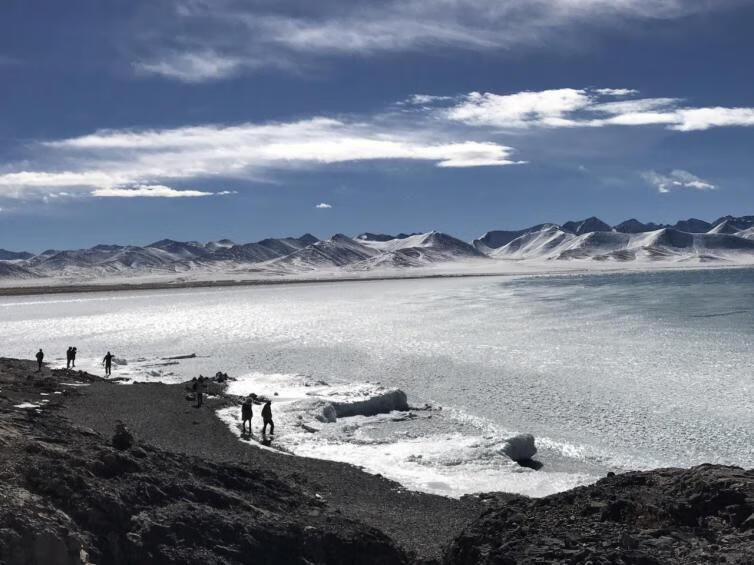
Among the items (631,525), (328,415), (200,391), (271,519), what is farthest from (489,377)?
(631,525)

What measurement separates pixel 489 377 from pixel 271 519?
88.5 ft

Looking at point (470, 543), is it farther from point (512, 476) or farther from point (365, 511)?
point (512, 476)

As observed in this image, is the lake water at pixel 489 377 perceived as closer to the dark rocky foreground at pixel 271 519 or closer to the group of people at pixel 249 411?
the group of people at pixel 249 411

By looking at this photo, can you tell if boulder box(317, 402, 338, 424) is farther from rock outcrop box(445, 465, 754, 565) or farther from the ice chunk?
rock outcrop box(445, 465, 754, 565)

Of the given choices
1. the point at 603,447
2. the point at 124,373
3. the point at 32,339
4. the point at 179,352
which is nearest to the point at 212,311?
the point at 32,339

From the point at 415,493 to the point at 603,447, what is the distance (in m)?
9.16

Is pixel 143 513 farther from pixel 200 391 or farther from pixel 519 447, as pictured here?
pixel 200 391

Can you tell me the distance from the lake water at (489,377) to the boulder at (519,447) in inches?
16.0

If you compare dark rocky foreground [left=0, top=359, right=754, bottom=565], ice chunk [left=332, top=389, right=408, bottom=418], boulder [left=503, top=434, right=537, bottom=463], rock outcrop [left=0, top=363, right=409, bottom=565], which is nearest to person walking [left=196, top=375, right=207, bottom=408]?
ice chunk [left=332, top=389, right=408, bottom=418]

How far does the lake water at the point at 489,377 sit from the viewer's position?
906 inches

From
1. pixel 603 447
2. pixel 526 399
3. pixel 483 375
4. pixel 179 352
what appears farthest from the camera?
pixel 179 352

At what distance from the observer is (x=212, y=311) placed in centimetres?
10081

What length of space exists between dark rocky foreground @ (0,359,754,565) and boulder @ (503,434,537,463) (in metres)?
6.46

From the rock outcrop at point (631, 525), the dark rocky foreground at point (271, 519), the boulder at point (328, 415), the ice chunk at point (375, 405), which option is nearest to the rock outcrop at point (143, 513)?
the dark rocky foreground at point (271, 519)
